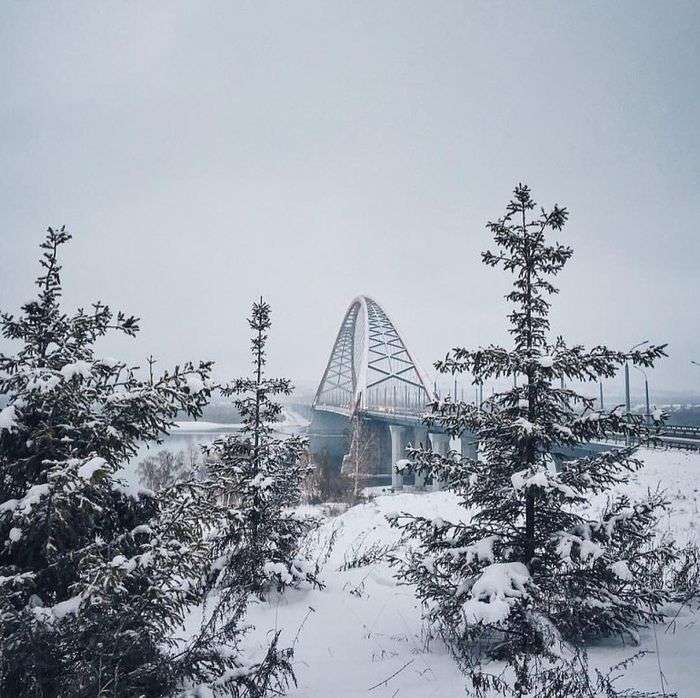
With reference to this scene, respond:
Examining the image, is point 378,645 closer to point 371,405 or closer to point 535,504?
point 535,504

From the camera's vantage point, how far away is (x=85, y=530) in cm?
361

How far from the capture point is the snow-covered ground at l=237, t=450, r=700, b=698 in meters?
3.67

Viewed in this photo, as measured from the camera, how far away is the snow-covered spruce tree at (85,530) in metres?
2.88

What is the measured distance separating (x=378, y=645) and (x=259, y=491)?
3128 millimetres

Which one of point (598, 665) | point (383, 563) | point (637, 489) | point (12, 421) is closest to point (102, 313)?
point (12, 421)

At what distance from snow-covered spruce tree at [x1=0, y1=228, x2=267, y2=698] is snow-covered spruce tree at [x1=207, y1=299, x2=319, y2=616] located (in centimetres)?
311

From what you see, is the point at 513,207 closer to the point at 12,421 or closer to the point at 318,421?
the point at 12,421

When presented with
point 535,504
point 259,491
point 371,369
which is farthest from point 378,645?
point 371,369

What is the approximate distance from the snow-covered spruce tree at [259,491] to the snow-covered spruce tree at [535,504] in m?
2.79

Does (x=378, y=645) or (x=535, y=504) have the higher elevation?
(x=535, y=504)

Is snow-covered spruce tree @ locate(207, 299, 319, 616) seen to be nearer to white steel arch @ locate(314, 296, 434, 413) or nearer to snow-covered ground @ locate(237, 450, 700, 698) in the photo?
snow-covered ground @ locate(237, 450, 700, 698)

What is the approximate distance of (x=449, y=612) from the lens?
4.71 m

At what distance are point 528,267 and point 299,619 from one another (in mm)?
5333

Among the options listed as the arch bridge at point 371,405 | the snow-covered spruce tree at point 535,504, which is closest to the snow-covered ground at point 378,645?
the snow-covered spruce tree at point 535,504
